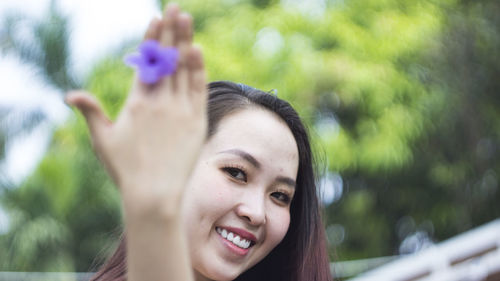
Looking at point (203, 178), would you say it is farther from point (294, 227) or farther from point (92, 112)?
point (92, 112)

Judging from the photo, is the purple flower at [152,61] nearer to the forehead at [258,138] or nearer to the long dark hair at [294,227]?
the forehead at [258,138]

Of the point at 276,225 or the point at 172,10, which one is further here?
the point at 276,225

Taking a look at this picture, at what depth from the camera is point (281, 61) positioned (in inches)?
360

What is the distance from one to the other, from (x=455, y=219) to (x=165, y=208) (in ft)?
35.8

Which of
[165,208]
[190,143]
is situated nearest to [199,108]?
[190,143]

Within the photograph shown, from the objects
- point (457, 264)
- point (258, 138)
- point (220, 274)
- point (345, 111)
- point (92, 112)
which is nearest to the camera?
point (92, 112)

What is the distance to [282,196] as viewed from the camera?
182 cm

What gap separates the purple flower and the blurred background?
7.76 metres

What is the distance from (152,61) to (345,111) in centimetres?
908

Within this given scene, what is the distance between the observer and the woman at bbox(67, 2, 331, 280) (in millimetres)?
995

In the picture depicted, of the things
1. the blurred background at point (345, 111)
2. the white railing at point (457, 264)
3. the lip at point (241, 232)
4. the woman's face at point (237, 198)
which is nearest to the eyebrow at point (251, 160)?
the woman's face at point (237, 198)

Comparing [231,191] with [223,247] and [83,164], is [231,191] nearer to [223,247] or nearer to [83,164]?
[223,247]

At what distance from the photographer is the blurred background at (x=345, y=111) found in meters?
9.31

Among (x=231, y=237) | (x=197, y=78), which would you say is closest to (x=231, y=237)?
(x=231, y=237)
